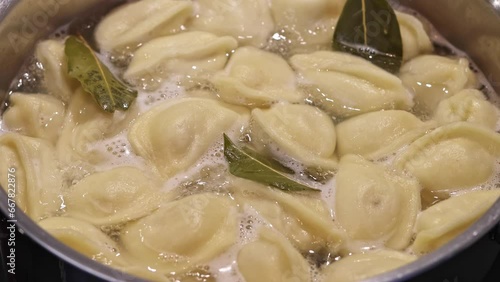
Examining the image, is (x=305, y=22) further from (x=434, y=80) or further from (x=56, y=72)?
(x=56, y=72)

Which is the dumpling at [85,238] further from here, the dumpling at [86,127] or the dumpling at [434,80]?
the dumpling at [434,80]

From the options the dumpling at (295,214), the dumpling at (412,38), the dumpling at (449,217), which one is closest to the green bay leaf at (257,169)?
the dumpling at (295,214)

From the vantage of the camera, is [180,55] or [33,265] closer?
[33,265]

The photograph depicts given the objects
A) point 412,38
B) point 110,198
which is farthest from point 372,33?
point 110,198

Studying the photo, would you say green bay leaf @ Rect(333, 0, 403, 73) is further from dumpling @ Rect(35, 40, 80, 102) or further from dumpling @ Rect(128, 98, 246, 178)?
dumpling @ Rect(35, 40, 80, 102)

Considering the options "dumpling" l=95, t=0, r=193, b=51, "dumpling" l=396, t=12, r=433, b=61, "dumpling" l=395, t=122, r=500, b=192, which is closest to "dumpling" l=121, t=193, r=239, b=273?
"dumpling" l=395, t=122, r=500, b=192

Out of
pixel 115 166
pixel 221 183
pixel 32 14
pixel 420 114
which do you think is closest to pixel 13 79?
pixel 32 14

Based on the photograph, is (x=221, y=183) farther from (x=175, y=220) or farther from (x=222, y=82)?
(x=222, y=82)
